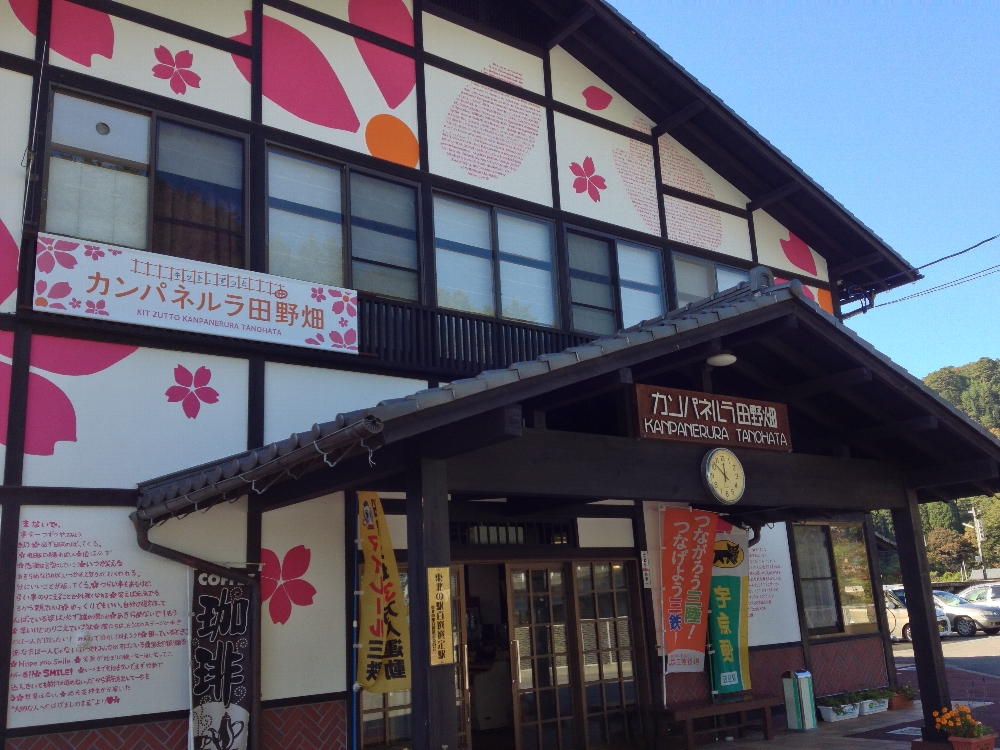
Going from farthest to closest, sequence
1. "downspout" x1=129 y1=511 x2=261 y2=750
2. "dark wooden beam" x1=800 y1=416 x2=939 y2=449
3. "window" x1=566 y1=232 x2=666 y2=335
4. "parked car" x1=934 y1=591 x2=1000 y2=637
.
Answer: "parked car" x1=934 y1=591 x2=1000 y2=637, "window" x1=566 y1=232 x2=666 y2=335, "dark wooden beam" x1=800 y1=416 x2=939 y2=449, "downspout" x1=129 y1=511 x2=261 y2=750

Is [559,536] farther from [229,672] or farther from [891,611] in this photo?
[891,611]

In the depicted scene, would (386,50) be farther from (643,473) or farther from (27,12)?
(643,473)

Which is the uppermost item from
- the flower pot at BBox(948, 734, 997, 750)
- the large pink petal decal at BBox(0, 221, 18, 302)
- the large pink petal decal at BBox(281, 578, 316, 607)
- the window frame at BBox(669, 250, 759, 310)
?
the window frame at BBox(669, 250, 759, 310)

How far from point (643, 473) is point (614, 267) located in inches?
193

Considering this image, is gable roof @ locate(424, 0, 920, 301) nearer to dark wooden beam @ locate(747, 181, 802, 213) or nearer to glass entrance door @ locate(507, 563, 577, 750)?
dark wooden beam @ locate(747, 181, 802, 213)

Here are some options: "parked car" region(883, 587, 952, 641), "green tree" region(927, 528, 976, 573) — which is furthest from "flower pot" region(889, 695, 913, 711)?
"green tree" region(927, 528, 976, 573)

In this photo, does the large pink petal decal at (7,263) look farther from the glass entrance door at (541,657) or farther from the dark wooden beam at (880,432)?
the dark wooden beam at (880,432)

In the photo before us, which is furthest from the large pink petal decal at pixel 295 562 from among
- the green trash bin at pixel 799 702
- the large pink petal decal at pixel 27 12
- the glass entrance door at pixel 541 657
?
the green trash bin at pixel 799 702

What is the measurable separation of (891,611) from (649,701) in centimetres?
1631

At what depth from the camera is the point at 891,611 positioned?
77.8 ft

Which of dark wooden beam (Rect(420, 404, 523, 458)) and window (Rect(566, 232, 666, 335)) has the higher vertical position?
window (Rect(566, 232, 666, 335))

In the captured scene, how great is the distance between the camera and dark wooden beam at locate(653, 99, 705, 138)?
12008mm

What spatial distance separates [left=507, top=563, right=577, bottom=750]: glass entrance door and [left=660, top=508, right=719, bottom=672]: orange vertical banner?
1144 millimetres

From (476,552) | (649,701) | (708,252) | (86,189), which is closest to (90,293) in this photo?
(86,189)
